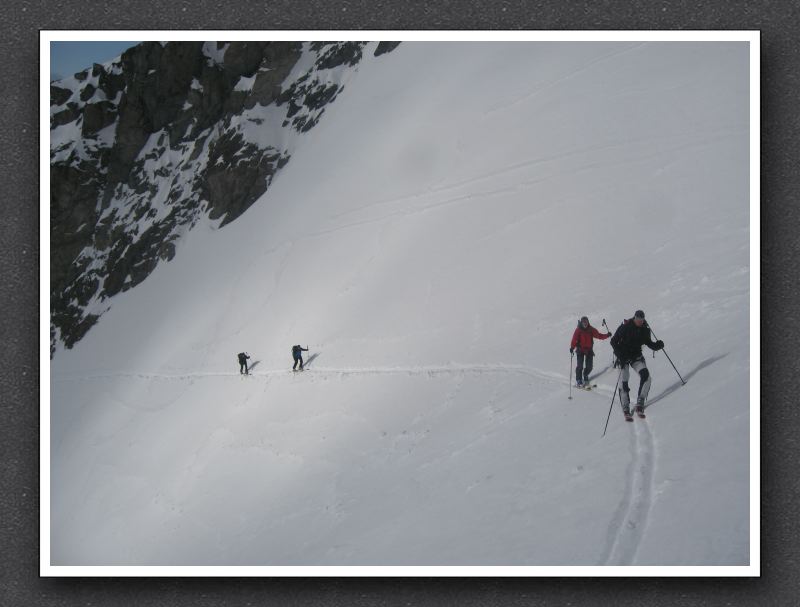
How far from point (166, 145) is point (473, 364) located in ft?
40.9

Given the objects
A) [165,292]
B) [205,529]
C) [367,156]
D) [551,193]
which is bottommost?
[205,529]

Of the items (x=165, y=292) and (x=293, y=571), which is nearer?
(x=293, y=571)

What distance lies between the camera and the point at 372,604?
650 cm

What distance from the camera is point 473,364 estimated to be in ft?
29.7

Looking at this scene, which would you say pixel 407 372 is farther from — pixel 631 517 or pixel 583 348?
pixel 631 517

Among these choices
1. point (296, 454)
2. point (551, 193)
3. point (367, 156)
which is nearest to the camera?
point (296, 454)

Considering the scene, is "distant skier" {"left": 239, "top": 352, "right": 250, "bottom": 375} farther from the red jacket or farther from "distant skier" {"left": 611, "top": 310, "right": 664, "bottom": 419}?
"distant skier" {"left": 611, "top": 310, "right": 664, "bottom": 419}

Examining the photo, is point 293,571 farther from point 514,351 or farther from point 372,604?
point 514,351

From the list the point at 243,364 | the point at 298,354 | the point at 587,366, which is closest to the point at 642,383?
the point at 587,366

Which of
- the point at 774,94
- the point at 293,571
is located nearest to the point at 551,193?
the point at 774,94

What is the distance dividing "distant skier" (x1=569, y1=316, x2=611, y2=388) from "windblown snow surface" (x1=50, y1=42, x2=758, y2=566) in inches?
7.5

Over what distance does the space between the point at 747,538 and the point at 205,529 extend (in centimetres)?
552

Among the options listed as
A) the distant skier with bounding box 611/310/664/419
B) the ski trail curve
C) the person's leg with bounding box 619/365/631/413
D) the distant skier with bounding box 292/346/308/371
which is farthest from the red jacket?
the distant skier with bounding box 292/346/308/371

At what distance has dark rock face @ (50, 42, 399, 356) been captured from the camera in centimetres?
999
